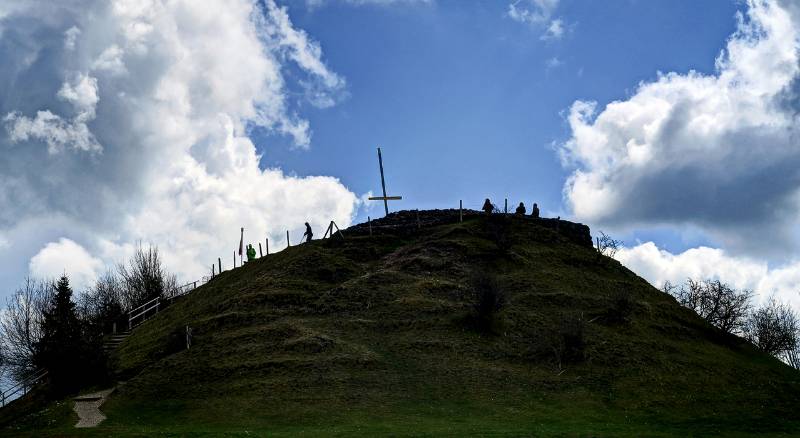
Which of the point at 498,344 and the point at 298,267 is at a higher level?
the point at 298,267

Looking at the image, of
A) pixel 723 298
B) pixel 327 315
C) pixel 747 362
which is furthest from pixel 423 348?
pixel 723 298

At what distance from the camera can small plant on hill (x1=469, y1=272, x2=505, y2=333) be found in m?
48.8

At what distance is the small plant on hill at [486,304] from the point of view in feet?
160

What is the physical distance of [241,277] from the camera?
65.8 metres

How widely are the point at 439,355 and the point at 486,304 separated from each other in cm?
602

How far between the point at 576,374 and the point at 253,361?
19566 mm

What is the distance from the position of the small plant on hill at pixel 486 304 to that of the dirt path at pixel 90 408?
78.5 ft

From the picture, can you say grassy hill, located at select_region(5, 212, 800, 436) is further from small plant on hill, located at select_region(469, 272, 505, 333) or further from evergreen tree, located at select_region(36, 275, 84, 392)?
evergreen tree, located at select_region(36, 275, 84, 392)

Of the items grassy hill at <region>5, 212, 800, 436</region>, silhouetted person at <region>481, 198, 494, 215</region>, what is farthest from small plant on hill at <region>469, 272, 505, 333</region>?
silhouetted person at <region>481, 198, 494, 215</region>

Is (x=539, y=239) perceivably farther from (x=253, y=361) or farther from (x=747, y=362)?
(x=253, y=361)

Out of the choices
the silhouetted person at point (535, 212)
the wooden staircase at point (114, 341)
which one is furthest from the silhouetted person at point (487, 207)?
the wooden staircase at point (114, 341)

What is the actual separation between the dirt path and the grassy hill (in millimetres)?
699

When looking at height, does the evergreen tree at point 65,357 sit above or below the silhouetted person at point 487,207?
below

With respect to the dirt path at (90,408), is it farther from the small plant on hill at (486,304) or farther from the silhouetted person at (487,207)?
the silhouetted person at (487,207)
